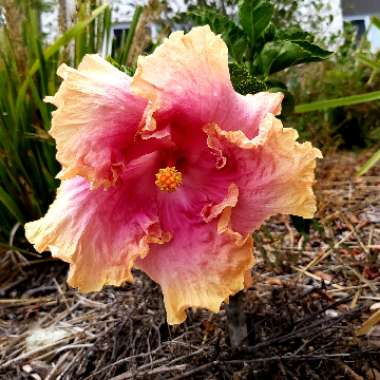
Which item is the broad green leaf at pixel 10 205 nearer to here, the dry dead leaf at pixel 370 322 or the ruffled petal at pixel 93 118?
the ruffled petal at pixel 93 118

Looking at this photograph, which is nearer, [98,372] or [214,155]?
[214,155]

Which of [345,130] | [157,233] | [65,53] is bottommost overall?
[345,130]

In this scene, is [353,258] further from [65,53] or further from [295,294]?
[65,53]

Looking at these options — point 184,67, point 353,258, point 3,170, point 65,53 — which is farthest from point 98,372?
point 65,53

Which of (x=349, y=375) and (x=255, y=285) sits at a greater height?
(x=349, y=375)

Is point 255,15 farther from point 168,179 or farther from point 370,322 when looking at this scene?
point 370,322

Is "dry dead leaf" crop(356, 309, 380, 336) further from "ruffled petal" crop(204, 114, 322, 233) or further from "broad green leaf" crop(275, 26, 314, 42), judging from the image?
"broad green leaf" crop(275, 26, 314, 42)

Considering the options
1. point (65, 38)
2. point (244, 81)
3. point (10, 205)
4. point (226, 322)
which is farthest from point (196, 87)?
point (10, 205)
